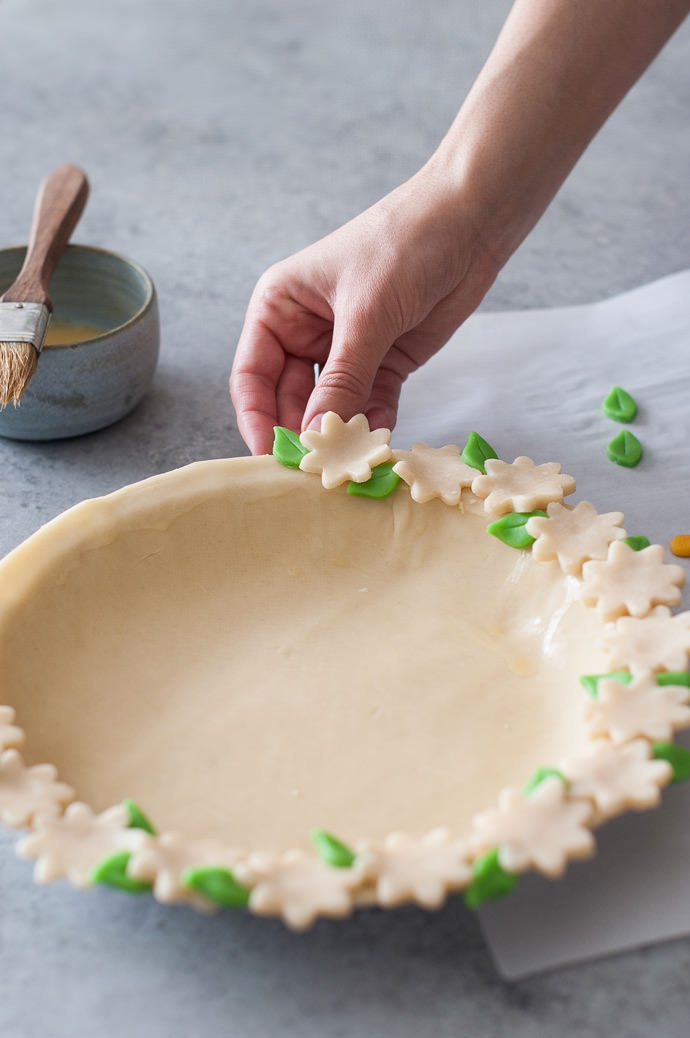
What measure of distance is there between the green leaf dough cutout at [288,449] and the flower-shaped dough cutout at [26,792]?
0.36 meters

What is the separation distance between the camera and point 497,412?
1.23 m

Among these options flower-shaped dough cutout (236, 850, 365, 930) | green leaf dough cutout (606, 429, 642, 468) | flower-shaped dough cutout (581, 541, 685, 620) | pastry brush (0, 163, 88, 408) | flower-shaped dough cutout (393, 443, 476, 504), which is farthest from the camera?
green leaf dough cutout (606, 429, 642, 468)

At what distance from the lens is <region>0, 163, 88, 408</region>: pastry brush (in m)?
1.05

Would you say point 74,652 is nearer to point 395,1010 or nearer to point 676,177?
point 395,1010

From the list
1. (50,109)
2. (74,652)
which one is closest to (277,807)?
(74,652)

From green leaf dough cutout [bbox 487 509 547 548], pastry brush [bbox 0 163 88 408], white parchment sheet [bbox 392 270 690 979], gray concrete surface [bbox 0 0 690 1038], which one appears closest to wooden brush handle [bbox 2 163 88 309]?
pastry brush [bbox 0 163 88 408]

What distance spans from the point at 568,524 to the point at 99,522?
0.41m

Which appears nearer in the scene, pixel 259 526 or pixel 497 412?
pixel 259 526

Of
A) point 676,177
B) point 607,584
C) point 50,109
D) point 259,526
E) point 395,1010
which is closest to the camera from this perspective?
point 395,1010

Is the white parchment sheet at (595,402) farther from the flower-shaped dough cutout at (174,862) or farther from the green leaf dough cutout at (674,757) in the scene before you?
the flower-shaped dough cutout at (174,862)

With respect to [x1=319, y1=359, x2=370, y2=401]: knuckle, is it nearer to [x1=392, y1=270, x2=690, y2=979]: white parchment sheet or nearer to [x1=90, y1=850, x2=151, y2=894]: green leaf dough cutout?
[x1=392, y1=270, x2=690, y2=979]: white parchment sheet

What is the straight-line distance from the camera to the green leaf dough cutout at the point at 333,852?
2.15 ft

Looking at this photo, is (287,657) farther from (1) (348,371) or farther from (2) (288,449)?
(1) (348,371)

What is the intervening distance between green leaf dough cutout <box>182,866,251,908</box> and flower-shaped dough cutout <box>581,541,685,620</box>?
0.37 metres
